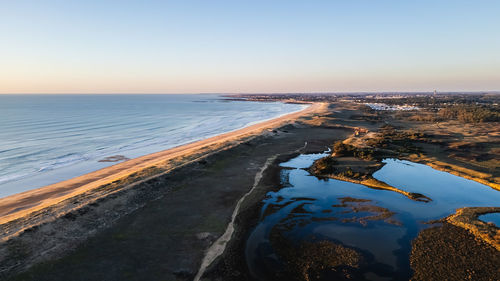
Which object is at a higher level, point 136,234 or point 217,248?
point 136,234

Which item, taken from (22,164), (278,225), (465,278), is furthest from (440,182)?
(22,164)

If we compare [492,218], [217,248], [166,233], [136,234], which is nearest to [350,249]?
[217,248]

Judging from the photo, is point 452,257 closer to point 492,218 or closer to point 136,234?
point 492,218

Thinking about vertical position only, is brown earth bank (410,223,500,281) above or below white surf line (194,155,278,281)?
below

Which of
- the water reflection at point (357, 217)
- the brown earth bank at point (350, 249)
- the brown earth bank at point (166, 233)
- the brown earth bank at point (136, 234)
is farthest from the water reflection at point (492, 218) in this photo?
the brown earth bank at point (136, 234)

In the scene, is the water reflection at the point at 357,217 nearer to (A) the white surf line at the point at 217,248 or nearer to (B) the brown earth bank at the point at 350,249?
(B) the brown earth bank at the point at 350,249

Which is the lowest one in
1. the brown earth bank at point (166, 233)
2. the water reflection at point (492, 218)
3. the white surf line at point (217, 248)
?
the water reflection at point (492, 218)

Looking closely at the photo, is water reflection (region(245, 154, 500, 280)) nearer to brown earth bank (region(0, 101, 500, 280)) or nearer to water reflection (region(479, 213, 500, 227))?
brown earth bank (region(0, 101, 500, 280))

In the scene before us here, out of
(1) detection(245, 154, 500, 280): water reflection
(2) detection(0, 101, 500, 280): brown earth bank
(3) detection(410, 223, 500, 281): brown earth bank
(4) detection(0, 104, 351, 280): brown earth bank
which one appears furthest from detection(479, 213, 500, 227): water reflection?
(4) detection(0, 104, 351, 280): brown earth bank
